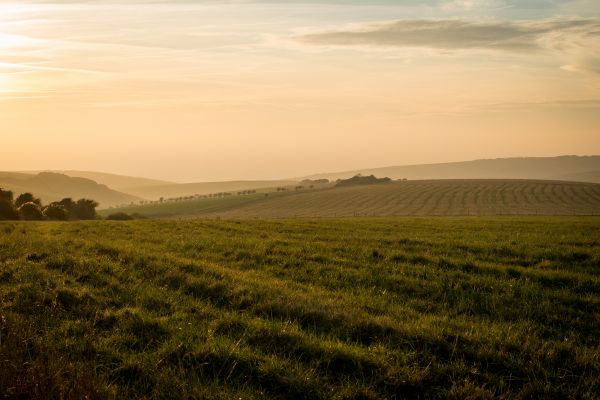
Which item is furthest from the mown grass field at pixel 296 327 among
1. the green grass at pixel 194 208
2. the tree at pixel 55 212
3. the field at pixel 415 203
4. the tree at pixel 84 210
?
the green grass at pixel 194 208

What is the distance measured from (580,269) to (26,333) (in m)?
13.4

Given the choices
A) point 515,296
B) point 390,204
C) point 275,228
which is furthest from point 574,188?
point 515,296

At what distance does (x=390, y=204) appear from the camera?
81.8m

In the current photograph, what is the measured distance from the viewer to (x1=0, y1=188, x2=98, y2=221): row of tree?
1613 inches

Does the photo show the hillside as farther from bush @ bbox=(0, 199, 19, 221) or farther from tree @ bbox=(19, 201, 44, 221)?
bush @ bbox=(0, 199, 19, 221)

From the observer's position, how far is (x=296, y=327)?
23.7ft

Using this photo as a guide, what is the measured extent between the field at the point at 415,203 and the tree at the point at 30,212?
35.1 m

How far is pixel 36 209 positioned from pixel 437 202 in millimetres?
64214

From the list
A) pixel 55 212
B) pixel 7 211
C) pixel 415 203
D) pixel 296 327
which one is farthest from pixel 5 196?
pixel 415 203

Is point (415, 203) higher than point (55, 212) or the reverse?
the reverse

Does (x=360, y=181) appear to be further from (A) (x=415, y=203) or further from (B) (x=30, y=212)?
(B) (x=30, y=212)

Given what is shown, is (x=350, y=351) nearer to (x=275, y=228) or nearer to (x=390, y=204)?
(x=275, y=228)

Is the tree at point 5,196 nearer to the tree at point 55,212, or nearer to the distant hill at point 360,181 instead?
the tree at point 55,212

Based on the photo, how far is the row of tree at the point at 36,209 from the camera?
41.0 meters
